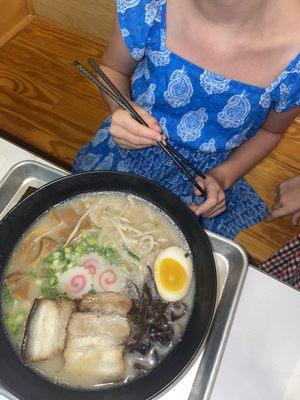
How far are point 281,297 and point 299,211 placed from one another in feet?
3.24

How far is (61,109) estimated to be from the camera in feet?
7.93

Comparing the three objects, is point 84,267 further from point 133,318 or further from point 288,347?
point 288,347

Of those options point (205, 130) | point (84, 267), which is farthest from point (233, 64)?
point (84, 267)

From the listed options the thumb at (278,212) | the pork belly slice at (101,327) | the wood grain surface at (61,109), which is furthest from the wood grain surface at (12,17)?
the pork belly slice at (101,327)

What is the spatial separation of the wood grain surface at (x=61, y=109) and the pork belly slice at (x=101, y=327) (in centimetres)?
121

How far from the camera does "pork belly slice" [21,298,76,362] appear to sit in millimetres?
827

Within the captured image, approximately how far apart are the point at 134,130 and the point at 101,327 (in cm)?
54

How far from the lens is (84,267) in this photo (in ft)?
3.10

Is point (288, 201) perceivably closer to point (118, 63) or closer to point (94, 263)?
point (118, 63)

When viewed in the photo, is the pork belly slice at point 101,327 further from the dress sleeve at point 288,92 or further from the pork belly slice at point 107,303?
the dress sleeve at point 288,92

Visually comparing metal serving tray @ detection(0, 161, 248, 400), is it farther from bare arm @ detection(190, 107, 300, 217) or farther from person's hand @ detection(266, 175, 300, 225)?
person's hand @ detection(266, 175, 300, 225)

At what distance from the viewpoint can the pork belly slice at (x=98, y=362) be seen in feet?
2.69

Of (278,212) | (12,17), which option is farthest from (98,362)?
(12,17)

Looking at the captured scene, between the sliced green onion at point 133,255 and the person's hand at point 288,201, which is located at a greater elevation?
the sliced green onion at point 133,255
